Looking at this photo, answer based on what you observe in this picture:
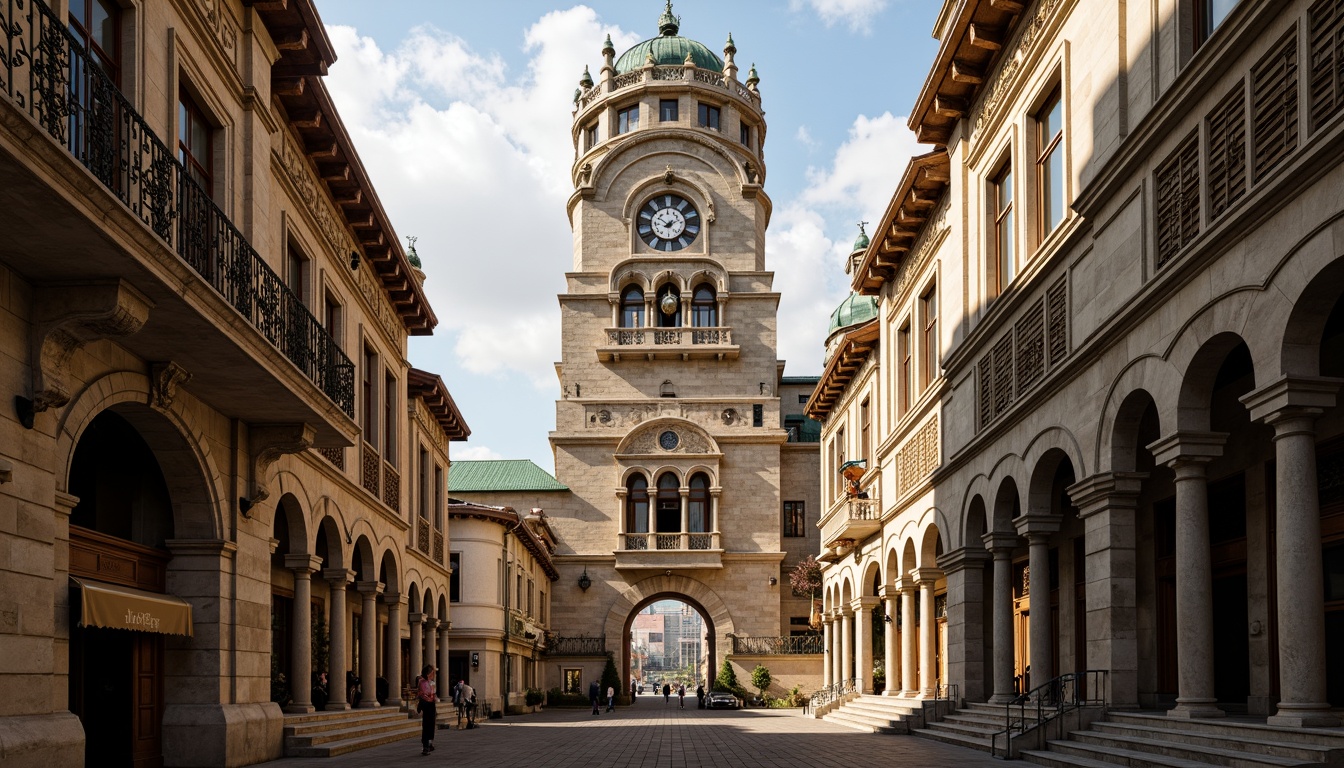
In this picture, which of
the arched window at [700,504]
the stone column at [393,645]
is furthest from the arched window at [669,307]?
the stone column at [393,645]

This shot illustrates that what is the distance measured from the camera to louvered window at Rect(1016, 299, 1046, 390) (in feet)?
63.9

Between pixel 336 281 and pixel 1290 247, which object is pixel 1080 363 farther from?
pixel 336 281

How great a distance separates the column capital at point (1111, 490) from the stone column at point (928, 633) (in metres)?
12.1

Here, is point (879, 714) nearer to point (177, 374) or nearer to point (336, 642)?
point (336, 642)

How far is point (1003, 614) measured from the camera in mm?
21625

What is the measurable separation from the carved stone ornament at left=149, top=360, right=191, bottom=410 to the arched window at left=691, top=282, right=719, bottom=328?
46484mm

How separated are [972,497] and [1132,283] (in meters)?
9.17

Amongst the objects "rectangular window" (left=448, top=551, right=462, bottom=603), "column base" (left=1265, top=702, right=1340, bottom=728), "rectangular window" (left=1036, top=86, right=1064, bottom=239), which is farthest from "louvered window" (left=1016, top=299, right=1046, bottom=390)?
"rectangular window" (left=448, top=551, right=462, bottom=603)

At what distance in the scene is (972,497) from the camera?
2384cm

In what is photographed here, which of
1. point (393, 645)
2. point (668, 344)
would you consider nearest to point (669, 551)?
point (668, 344)

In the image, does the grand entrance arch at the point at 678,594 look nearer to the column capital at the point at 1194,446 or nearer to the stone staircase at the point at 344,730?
the stone staircase at the point at 344,730

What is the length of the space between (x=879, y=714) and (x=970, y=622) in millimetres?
6383

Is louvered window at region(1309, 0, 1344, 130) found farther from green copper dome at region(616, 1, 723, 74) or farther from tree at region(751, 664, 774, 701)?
green copper dome at region(616, 1, 723, 74)

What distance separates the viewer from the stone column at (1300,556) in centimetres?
1124
